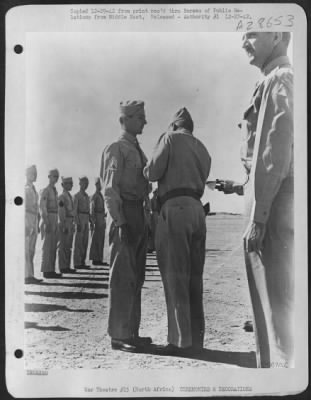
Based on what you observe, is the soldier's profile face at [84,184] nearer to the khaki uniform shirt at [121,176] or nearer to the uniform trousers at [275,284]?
the khaki uniform shirt at [121,176]

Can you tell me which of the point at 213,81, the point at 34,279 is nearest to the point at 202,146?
the point at 213,81

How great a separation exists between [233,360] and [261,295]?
0.19 meters

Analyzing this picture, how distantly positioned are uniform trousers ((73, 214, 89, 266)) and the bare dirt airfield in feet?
0.12

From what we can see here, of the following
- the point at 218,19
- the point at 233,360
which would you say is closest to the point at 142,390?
the point at 233,360

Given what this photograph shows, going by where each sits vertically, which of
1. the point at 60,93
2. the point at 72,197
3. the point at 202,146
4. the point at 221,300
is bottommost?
the point at 221,300

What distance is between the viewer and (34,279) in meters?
1.21

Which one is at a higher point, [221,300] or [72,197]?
[72,197]

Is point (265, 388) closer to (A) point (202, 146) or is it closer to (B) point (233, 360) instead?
(B) point (233, 360)

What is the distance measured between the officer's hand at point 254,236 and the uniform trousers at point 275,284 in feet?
0.04

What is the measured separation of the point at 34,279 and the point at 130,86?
0.57 meters

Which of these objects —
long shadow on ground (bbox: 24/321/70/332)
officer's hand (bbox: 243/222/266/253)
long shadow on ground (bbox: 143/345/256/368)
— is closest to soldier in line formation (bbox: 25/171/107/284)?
long shadow on ground (bbox: 24/321/70/332)

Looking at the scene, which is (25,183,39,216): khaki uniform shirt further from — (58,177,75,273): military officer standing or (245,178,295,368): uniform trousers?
(245,178,295,368): uniform trousers

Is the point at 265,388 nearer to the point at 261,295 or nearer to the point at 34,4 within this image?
the point at 261,295

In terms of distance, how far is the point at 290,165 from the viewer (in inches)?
47.2
